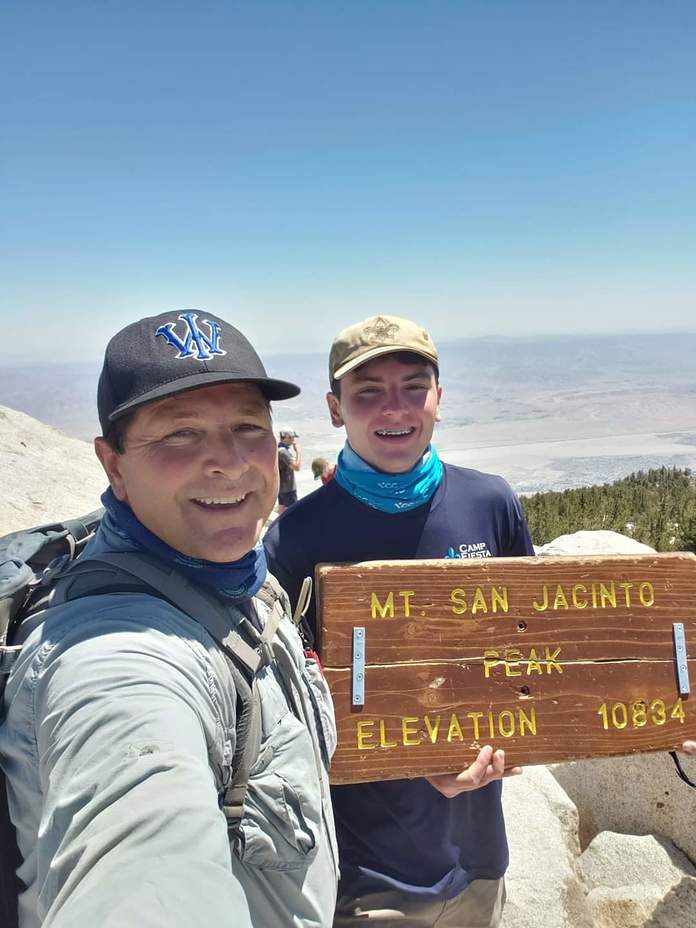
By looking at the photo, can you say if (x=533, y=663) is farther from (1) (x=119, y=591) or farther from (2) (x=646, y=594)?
(1) (x=119, y=591)

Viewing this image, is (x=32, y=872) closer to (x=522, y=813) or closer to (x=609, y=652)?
(x=609, y=652)

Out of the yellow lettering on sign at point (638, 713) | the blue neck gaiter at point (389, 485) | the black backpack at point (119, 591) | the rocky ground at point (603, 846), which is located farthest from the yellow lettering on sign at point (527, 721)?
the rocky ground at point (603, 846)

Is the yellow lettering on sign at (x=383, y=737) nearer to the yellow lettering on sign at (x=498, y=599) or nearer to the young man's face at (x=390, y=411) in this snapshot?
the yellow lettering on sign at (x=498, y=599)

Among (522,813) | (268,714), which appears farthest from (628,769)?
(268,714)

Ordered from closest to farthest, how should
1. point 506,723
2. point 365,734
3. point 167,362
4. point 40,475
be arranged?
1. point 167,362
2. point 365,734
3. point 506,723
4. point 40,475

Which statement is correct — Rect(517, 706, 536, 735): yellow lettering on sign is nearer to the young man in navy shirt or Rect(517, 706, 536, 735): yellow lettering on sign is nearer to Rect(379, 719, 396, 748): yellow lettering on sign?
the young man in navy shirt

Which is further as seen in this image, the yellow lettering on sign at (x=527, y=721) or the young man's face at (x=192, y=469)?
the yellow lettering on sign at (x=527, y=721)

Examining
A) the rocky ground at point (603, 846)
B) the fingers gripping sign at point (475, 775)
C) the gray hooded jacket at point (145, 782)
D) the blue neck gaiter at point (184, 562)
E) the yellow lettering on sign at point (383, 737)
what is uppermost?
the blue neck gaiter at point (184, 562)

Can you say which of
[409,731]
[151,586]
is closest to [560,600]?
[409,731]
